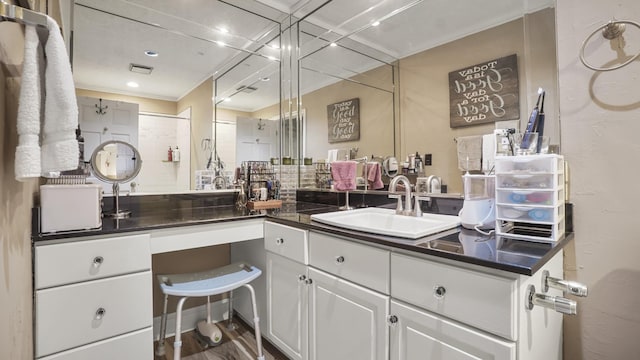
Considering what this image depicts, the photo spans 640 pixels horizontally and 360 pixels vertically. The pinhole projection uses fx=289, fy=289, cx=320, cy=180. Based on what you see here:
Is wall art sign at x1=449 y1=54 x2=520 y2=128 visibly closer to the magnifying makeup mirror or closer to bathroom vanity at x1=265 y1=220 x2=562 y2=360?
bathroom vanity at x1=265 y1=220 x2=562 y2=360

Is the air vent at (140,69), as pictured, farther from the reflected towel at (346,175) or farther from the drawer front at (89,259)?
the reflected towel at (346,175)

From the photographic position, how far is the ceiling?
164 cm

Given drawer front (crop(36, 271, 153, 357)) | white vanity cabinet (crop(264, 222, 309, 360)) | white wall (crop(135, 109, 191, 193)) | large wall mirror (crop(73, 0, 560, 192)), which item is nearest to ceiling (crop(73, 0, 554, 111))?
large wall mirror (crop(73, 0, 560, 192))

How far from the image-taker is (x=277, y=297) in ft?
5.31

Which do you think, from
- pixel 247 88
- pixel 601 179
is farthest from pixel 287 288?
pixel 247 88

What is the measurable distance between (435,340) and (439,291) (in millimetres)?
162

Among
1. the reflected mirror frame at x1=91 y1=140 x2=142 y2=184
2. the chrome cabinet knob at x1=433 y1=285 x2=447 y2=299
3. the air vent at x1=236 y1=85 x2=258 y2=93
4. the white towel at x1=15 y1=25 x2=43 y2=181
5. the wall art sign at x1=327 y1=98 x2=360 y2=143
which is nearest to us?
the white towel at x1=15 y1=25 x2=43 y2=181

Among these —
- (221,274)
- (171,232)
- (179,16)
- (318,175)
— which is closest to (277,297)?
(221,274)

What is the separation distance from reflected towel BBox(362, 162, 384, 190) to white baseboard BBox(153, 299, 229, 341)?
139 centimetres

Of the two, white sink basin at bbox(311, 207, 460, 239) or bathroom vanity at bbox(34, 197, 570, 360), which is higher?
white sink basin at bbox(311, 207, 460, 239)

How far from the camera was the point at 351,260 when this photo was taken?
1.19 meters

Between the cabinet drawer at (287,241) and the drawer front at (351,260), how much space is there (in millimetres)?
44

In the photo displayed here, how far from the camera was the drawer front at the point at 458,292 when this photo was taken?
2.52ft

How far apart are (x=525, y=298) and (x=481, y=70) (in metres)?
1.15
